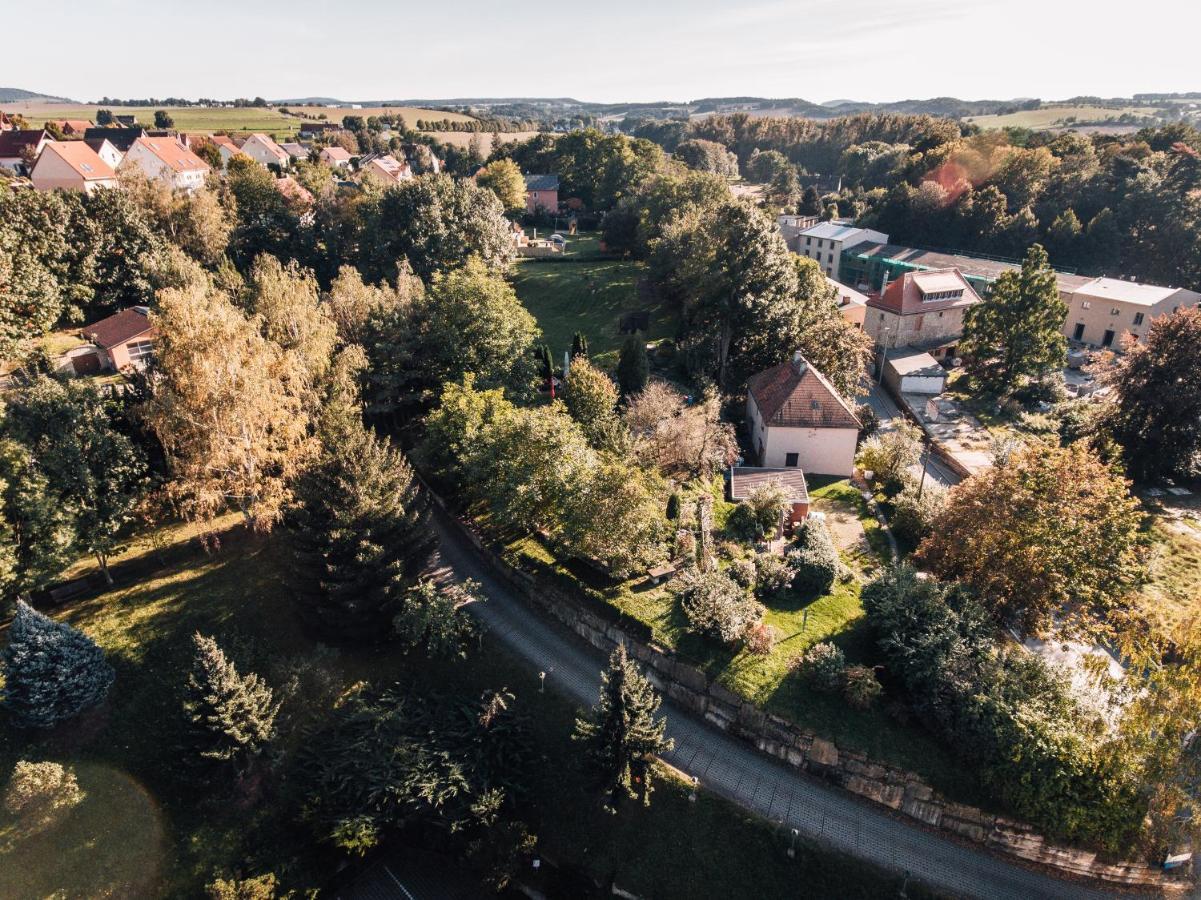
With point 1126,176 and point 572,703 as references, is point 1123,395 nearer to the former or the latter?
point 572,703

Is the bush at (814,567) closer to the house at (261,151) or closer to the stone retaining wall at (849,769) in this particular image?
the stone retaining wall at (849,769)

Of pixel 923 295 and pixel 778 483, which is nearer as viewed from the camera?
pixel 778 483

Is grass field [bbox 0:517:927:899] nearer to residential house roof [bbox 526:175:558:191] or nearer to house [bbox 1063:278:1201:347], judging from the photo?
house [bbox 1063:278:1201:347]

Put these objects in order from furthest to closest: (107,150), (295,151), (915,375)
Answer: (295,151), (107,150), (915,375)

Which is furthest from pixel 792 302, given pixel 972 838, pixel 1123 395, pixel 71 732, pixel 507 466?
pixel 71 732

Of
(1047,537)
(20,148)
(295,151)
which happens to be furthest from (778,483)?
(295,151)

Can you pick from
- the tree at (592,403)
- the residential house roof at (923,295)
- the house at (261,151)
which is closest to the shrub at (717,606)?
the tree at (592,403)

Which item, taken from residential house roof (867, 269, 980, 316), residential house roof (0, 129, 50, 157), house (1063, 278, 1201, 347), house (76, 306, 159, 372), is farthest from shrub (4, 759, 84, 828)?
residential house roof (0, 129, 50, 157)

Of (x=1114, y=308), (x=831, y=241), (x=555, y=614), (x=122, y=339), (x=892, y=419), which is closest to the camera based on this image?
(x=555, y=614)

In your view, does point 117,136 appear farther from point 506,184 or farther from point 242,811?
point 242,811
